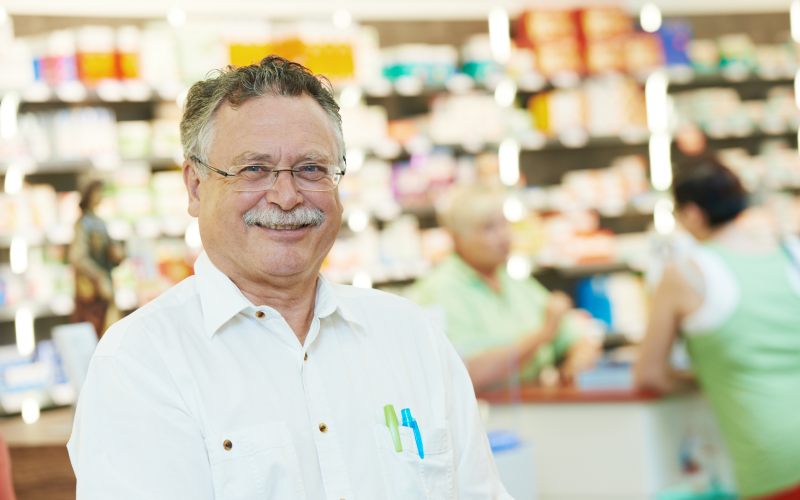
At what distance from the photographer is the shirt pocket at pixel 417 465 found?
6.57ft

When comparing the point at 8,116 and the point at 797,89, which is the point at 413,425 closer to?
the point at 8,116

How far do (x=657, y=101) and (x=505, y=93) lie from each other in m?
1.14

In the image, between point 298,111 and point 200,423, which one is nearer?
point 200,423

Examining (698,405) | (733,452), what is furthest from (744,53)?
(733,452)

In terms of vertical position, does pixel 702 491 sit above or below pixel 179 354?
below

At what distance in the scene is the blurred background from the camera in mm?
6164

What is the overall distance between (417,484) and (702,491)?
2.60 meters

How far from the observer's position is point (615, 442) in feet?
14.3

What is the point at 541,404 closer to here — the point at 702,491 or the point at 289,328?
the point at 702,491

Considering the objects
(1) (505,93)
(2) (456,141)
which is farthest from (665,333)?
(1) (505,93)

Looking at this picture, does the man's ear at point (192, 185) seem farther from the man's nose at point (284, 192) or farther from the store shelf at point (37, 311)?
the store shelf at point (37, 311)

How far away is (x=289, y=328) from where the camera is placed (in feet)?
6.58

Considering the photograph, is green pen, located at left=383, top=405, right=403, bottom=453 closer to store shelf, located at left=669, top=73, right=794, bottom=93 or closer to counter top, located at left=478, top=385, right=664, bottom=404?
counter top, located at left=478, top=385, right=664, bottom=404

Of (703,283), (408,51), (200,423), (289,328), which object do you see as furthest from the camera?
(408,51)
